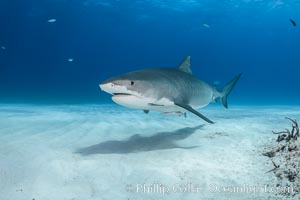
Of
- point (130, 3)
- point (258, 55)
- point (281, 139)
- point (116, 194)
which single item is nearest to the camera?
point (116, 194)

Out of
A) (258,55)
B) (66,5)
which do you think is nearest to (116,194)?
(66,5)

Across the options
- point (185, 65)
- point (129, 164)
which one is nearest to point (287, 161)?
point (129, 164)

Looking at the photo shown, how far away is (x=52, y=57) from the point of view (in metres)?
99.7

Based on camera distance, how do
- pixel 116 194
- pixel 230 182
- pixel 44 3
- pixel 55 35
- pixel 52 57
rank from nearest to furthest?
pixel 116 194 < pixel 230 182 < pixel 44 3 < pixel 55 35 < pixel 52 57

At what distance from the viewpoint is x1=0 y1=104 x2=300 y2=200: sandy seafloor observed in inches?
130

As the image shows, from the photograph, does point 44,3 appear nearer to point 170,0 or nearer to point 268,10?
point 170,0

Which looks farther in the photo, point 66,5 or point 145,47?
point 145,47

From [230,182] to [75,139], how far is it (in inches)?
139

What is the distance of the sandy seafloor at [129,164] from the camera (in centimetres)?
331

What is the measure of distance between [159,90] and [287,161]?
2302 millimetres

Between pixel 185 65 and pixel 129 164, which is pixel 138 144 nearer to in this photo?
pixel 129 164

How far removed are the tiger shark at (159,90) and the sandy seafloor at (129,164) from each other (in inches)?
30.9

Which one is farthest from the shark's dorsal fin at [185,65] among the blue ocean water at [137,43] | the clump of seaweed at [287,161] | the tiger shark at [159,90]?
the blue ocean water at [137,43]

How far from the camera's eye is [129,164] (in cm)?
427
